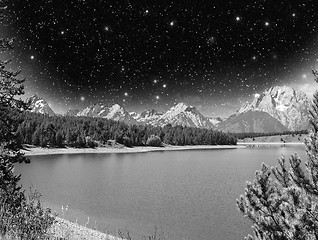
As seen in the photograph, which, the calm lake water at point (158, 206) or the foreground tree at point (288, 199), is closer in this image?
the foreground tree at point (288, 199)

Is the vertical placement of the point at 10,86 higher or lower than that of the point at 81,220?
higher

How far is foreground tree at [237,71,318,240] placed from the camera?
6.30m

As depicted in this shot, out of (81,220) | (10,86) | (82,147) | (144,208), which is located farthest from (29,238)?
(82,147)

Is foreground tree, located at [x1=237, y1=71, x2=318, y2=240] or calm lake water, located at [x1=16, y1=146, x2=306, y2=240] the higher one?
foreground tree, located at [x1=237, y1=71, x2=318, y2=240]

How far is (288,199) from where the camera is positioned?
673 centimetres

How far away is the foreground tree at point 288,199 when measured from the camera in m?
6.30

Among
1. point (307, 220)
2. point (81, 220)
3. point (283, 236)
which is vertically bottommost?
point (81, 220)

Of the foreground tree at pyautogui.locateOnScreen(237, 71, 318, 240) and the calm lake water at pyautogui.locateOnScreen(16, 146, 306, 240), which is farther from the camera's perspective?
Result: the calm lake water at pyautogui.locateOnScreen(16, 146, 306, 240)

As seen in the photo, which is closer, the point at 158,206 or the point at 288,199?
the point at 288,199

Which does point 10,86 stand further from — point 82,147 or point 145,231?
point 82,147

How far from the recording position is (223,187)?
46969mm

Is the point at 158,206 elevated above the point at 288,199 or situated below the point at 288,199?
below

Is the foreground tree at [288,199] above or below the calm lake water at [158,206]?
above

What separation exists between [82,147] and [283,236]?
168091 mm
